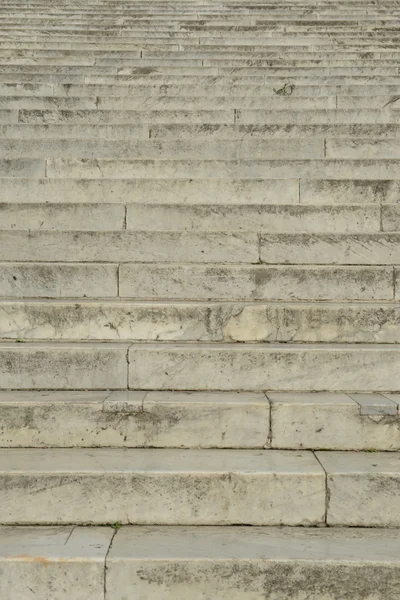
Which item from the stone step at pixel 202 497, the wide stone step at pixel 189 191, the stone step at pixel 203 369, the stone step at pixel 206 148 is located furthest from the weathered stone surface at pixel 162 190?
the stone step at pixel 202 497

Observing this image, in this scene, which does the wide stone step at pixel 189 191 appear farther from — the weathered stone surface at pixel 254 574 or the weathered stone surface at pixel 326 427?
the weathered stone surface at pixel 254 574

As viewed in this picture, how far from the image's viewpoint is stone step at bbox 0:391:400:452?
306 centimetres

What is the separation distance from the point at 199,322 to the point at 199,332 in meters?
0.07

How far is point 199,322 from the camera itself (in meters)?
3.72

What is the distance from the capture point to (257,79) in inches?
280

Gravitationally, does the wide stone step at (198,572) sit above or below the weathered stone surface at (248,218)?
below

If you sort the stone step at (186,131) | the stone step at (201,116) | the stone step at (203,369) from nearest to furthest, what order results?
the stone step at (203,369), the stone step at (186,131), the stone step at (201,116)

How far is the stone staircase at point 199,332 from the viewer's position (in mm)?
2543

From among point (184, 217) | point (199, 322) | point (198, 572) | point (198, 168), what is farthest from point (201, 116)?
point (198, 572)

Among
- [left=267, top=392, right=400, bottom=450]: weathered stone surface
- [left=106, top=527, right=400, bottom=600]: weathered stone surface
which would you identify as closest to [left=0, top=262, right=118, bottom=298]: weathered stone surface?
[left=267, top=392, right=400, bottom=450]: weathered stone surface

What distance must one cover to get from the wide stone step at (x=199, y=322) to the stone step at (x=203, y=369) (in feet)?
1.02

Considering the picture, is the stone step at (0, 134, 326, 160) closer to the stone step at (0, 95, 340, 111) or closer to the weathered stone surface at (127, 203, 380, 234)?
the weathered stone surface at (127, 203, 380, 234)

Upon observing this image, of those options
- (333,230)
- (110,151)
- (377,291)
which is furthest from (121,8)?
(377,291)

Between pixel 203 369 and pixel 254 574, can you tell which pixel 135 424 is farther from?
pixel 254 574
